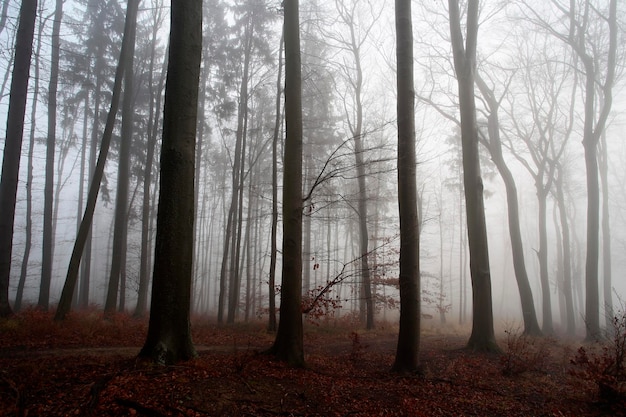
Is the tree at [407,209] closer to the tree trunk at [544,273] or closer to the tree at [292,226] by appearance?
the tree at [292,226]

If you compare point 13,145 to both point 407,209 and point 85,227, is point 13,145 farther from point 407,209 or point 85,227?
point 407,209

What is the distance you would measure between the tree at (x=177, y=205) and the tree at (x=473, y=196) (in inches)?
291

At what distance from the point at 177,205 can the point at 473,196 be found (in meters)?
7.89

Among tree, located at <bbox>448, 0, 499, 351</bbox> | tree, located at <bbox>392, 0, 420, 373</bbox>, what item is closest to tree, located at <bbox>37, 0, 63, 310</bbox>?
tree, located at <bbox>392, 0, 420, 373</bbox>

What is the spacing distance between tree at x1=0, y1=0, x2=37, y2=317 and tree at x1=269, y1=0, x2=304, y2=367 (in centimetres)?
727

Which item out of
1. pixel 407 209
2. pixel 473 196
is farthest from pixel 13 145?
pixel 473 196

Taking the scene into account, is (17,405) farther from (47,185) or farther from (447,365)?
(47,185)

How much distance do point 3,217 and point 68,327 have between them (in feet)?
10.8

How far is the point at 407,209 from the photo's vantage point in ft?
21.5

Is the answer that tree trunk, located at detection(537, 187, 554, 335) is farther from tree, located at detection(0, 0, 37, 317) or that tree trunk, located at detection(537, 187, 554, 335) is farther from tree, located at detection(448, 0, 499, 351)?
tree, located at detection(0, 0, 37, 317)

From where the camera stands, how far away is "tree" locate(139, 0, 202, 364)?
16.2 ft

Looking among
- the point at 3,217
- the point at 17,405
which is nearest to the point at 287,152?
the point at 17,405

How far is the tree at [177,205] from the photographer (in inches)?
194

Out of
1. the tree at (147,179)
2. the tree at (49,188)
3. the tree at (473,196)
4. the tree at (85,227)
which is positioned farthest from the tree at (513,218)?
the tree at (49,188)
